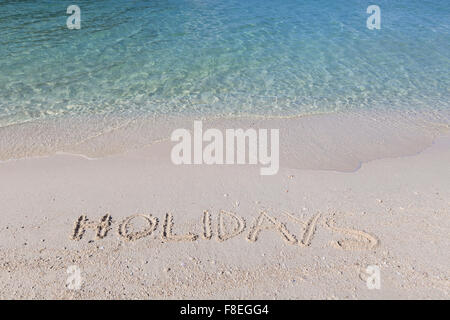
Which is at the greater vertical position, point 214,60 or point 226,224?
point 214,60

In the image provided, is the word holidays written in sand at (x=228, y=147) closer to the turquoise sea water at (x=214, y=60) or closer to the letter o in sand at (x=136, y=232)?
the turquoise sea water at (x=214, y=60)

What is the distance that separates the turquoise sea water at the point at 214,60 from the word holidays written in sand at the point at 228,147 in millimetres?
978

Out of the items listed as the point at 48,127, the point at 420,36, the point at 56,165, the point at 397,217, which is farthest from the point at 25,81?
the point at 420,36

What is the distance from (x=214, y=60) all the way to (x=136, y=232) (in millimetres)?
6687

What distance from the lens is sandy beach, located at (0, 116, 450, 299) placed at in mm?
3699

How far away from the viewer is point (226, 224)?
4465mm

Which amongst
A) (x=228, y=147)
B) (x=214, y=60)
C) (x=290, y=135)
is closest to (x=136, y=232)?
(x=228, y=147)

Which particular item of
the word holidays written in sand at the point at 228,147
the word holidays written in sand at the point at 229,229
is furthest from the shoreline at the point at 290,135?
the word holidays written in sand at the point at 229,229

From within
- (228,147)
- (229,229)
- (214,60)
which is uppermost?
(214,60)

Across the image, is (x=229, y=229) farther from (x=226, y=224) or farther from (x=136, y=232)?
(x=136, y=232)

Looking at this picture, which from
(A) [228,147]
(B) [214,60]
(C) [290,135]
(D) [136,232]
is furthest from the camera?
(B) [214,60]

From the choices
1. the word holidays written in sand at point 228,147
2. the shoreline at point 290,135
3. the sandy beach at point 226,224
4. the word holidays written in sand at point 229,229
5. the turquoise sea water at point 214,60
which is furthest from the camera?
the turquoise sea water at point 214,60

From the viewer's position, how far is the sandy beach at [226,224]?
146 inches

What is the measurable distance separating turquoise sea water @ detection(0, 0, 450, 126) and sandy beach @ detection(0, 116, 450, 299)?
1.90 m
